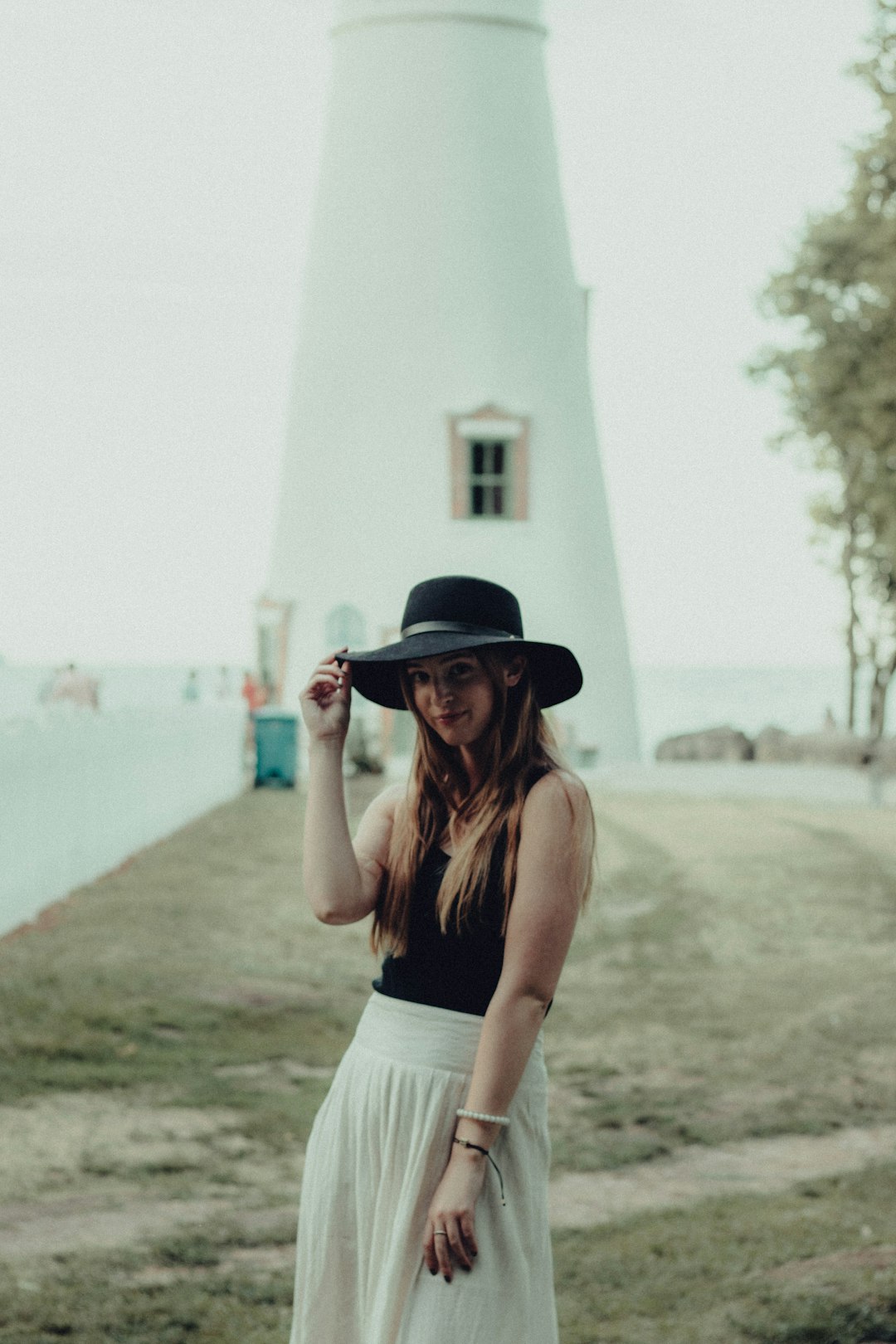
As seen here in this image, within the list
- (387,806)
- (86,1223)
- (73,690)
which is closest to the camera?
(387,806)

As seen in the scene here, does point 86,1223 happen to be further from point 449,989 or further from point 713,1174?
point 449,989

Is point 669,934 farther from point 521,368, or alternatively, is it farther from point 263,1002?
point 521,368

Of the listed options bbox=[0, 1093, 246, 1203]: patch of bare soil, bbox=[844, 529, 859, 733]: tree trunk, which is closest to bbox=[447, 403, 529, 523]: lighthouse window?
bbox=[844, 529, 859, 733]: tree trunk

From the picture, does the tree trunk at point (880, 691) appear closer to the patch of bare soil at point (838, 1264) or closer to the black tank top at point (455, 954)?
the patch of bare soil at point (838, 1264)

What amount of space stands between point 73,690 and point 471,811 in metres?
22.7

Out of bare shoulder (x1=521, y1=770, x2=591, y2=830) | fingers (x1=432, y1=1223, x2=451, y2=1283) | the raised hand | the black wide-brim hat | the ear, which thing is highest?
the black wide-brim hat

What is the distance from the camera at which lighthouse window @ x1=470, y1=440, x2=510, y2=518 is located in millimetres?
23172

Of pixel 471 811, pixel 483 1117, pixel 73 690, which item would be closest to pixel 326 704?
pixel 471 811

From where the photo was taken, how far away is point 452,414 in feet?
75.0

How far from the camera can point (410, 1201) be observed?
9.36 feet

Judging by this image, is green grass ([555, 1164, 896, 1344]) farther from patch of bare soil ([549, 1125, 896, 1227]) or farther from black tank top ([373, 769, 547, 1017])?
black tank top ([373, 769, 547, 1017])

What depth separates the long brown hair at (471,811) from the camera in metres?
2.88

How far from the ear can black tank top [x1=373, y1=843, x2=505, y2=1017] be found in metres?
0.31

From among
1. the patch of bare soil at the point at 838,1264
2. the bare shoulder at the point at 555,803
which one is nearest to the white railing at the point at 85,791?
the patch of bare soil at the point at 838,1264
